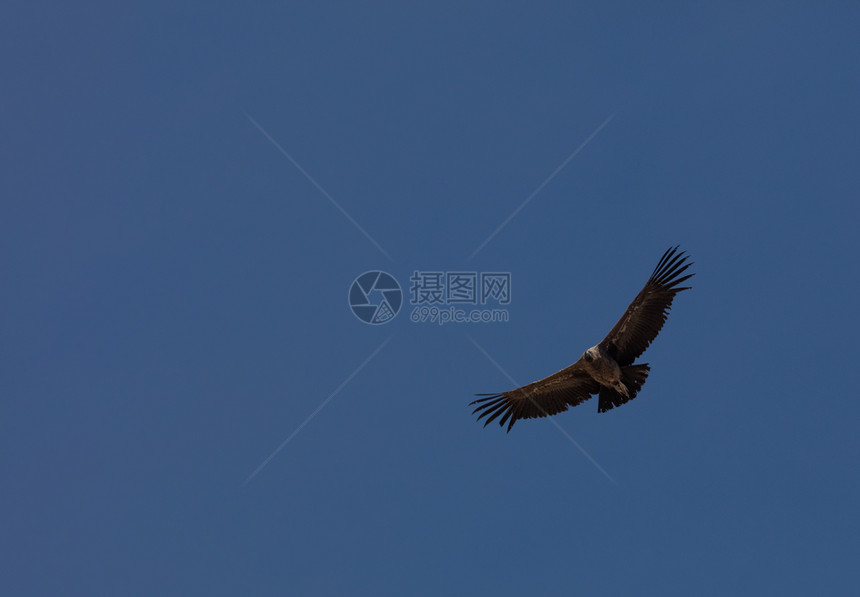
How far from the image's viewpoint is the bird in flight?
22.0m

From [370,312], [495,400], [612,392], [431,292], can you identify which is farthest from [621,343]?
[370,312]

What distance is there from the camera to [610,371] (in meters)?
22.2

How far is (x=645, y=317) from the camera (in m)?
22.3

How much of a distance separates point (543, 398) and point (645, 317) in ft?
12.1

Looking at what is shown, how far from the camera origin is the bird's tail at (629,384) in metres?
22.1

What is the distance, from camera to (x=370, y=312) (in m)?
26.9

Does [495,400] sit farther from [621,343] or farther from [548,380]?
[621,343]

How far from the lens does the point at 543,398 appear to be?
78.5 feet

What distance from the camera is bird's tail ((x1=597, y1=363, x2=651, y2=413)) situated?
72.6 ft

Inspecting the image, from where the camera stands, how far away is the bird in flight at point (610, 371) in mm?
22047

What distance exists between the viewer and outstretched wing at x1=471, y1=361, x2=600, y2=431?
23516mm

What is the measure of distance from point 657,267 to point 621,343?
2193mm

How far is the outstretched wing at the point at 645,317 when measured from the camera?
21.9m

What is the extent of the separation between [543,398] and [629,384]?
260 centimetres
